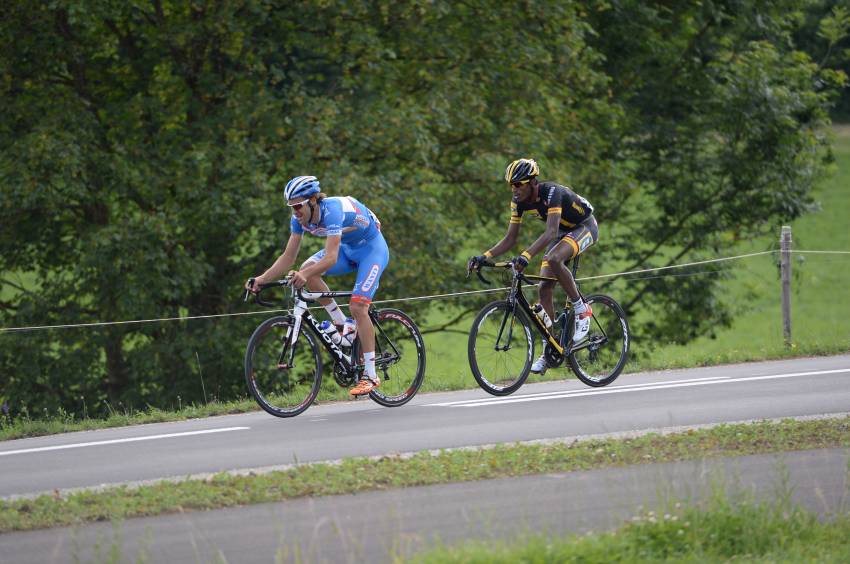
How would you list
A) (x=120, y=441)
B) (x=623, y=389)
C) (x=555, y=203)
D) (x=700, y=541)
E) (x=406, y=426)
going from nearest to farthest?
(x=700, y=541)
(x=406, y=426)
(x=120, y=441)
(x=555, y=203)
(x=623, y=389)

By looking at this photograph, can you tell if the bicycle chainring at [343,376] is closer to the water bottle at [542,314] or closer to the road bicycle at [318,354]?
the road bicycle at [318,354]

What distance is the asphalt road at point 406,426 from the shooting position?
29.2 feet

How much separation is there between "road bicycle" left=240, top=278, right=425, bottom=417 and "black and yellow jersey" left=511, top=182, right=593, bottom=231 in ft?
4.51

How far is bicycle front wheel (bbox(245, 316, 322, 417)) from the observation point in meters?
10.4

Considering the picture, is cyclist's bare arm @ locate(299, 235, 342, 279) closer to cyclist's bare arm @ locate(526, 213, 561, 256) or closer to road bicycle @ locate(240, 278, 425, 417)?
road bicycle @ locate(240, 278, 425, 417)

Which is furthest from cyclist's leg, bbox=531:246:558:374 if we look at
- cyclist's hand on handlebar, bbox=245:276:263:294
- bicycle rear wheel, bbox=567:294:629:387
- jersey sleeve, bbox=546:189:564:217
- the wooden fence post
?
the wooden fence post

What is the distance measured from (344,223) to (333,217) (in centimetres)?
26

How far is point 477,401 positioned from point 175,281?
6.59m

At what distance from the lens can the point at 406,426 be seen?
33.0ft

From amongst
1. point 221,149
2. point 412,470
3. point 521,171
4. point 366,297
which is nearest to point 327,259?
point 366,297

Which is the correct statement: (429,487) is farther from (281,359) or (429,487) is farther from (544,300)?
(544,300)

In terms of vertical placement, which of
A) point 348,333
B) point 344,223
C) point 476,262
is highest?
point 344,223

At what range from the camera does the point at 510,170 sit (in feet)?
35.2

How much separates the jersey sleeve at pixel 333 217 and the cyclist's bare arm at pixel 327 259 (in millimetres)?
53
